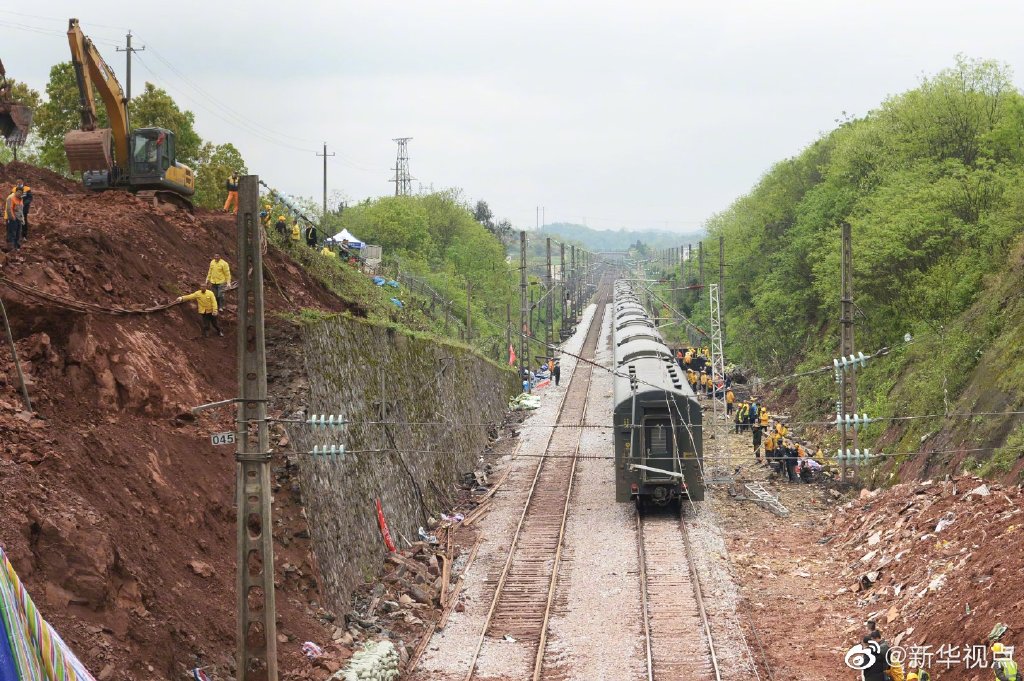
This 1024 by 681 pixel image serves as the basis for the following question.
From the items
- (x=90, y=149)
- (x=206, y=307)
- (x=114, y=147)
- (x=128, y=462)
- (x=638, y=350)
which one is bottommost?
(x=128, y=462)

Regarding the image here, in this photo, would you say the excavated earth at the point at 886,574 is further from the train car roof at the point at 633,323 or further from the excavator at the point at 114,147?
the excavator at the point at 114,147

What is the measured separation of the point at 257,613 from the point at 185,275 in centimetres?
1188

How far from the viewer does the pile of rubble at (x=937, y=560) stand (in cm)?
1633

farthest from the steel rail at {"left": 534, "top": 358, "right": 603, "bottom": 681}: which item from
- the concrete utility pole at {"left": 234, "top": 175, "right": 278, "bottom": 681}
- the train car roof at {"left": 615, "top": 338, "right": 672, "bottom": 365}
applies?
the concrete utility pole at {"left": 234, "top": 175, "right": 278, "bottom": 681}

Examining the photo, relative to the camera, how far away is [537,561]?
24.9 m

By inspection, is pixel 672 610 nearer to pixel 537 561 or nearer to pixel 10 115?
pixel 537 561

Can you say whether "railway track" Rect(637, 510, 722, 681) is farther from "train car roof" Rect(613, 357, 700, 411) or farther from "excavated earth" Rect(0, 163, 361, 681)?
"excavated earth" Rect(0, 163, 361, 681)

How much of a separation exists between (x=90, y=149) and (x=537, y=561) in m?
15.7

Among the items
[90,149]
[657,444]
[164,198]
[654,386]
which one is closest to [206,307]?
[164,198]

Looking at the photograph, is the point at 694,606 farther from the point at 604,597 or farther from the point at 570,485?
the point at 570,485

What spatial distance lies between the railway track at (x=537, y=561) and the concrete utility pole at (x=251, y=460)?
16.3 ft

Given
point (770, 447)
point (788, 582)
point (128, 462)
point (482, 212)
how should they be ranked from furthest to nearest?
1. point (482, 212)
2. point (770, 447)
3. point (788, 582)
4. point (128, 462)

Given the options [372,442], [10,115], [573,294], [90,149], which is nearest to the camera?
[372,442]

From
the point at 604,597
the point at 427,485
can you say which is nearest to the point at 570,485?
the point at 427,485
